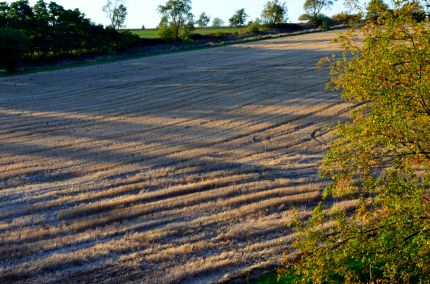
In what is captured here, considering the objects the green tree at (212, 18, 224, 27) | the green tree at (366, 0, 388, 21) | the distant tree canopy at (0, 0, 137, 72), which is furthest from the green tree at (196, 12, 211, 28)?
the green tree at (366, 0, 388, 21)

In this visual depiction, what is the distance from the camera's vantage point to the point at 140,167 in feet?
62.0

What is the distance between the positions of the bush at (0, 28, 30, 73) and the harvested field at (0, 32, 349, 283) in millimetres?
15250

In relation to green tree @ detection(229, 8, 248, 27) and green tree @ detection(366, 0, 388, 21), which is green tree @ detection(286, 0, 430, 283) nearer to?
green tree @ detection(366, 0, 388, 21)

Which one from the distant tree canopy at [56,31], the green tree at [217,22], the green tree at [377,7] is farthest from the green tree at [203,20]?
the green tree at [377,7]

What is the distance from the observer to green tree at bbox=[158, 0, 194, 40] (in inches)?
3054

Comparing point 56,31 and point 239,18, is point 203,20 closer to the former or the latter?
point 239,18

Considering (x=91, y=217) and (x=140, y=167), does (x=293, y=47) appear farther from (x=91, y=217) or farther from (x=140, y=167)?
(x=91, y=217)

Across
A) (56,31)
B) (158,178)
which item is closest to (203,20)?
(56,31)

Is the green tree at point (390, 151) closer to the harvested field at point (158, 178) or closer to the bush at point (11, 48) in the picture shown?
the harvested field at point (158, 178)

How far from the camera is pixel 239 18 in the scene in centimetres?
9906

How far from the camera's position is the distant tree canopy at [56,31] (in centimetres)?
6203

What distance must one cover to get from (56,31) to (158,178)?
51.7m

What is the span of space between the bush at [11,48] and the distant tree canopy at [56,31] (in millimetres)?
5868

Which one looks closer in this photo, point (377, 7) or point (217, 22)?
point (377, 7)
